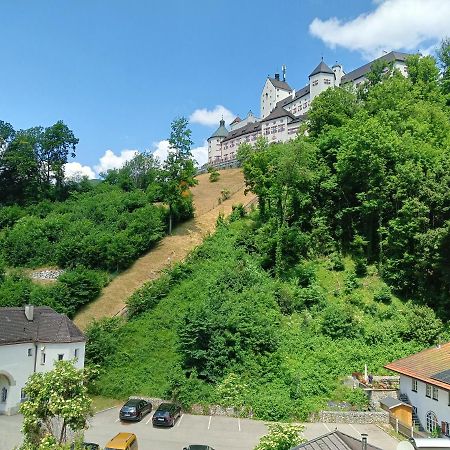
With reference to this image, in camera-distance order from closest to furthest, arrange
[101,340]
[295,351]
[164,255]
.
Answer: [295,351], [101,340], [164,255]

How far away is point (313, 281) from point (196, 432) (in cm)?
1782

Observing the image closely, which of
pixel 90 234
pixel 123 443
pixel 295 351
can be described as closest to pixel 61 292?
pixel 90 234

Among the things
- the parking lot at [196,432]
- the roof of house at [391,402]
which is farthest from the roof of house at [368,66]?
the parking lot at [196,432]

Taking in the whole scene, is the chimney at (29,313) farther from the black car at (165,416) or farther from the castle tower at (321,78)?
the castle tower at (321,78)

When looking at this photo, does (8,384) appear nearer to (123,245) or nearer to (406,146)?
(123,245)

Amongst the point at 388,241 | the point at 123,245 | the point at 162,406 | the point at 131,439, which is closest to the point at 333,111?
→ the point at 388,241

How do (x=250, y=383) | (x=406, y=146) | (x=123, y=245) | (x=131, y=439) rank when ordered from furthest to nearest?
(x=123, y=245) < (x=406, y=146) < (x=250, y=383) < (x=131, y=439)

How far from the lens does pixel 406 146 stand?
39375 mm

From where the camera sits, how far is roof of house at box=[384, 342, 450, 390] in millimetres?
23345

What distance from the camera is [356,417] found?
24.0 m

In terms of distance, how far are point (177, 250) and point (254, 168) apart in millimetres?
11780

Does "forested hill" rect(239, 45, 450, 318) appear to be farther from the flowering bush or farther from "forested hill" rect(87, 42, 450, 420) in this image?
the flowering bush

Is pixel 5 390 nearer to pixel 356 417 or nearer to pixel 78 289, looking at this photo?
pixel 78 289

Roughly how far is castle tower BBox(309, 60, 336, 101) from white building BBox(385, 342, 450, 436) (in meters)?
71.4
